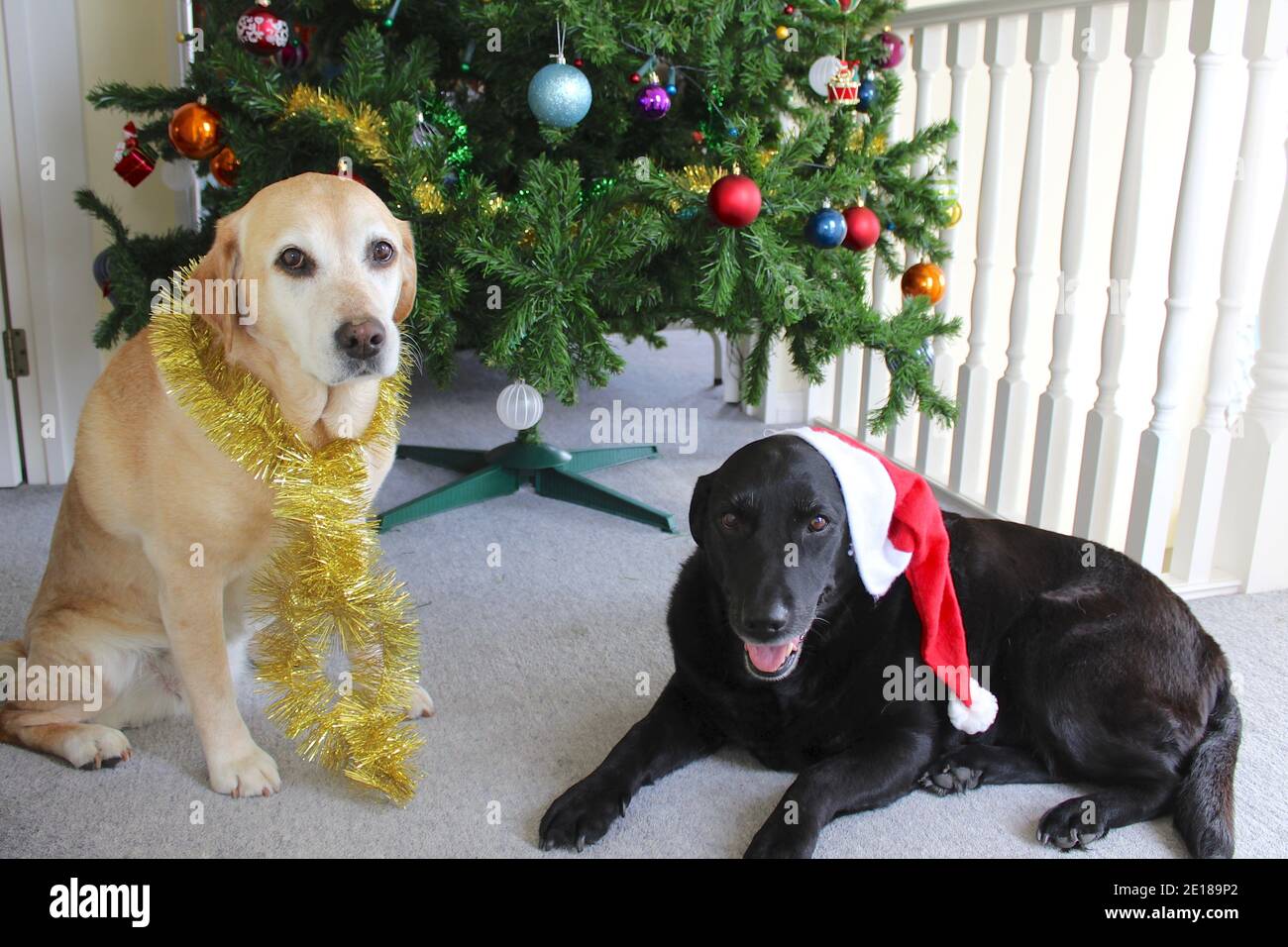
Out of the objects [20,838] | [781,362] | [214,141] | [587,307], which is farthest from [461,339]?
[781,362]

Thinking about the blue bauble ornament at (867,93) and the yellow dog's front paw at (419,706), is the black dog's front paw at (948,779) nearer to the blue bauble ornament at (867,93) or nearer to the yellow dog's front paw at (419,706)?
the yellow dog's front paw at (419,706)

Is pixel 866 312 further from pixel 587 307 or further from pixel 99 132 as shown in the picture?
pixel 99 132

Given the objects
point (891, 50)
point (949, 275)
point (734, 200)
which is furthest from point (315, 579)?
point (949, 275)

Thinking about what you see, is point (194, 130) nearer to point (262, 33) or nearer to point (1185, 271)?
point (262, 33)

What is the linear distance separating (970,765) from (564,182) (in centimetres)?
133

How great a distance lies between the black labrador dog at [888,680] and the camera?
160cm

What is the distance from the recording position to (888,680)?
1.71 m

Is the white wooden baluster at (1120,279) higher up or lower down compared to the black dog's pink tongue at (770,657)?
higher up

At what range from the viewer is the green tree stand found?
116 inches

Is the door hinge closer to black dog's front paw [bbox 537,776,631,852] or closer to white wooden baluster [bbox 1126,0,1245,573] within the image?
black dog's front paw [bbox 537,776,631,852]

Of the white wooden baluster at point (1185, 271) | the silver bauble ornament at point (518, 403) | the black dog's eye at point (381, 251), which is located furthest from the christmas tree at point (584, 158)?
the white wooden baluster at point (1185, 271)

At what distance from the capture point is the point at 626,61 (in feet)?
7.33

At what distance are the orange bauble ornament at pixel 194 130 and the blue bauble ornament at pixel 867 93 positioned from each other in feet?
4.80

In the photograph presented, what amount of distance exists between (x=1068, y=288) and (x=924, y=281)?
1.39 feet
